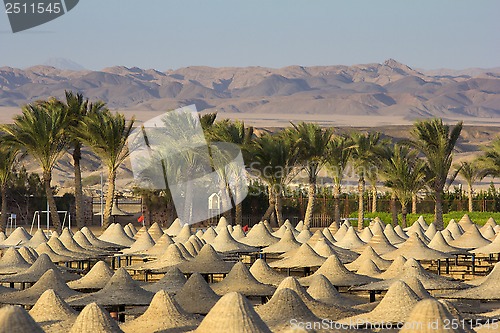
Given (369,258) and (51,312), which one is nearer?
(51,312)

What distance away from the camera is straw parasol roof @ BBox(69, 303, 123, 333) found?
41.4 ft

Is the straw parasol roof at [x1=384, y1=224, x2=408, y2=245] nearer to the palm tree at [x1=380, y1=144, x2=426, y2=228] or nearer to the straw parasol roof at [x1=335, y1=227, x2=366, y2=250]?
the straw parasol roof at [x1=335, y1=227, x2=366, y2=250]

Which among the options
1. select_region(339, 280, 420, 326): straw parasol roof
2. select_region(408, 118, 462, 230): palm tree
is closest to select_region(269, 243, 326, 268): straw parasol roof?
select_region(339, 280, 420, 326): straw parasol roof

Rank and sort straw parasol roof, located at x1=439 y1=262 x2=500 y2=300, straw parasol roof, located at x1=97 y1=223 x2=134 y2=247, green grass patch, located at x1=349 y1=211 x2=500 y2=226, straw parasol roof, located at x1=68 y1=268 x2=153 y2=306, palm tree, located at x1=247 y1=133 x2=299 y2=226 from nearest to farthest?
straw parasol roof, located at x1=68 y1=268 x2=153 y2=306 → straw parasol roof, located at x1=439 y1=262 x2=500 y2=300 → straw parasol roof, located at x1=97 y1=223 x2=134 y2=247 → palm tree, located at x1=247 y1=133 x2=299 y2=226 → green grass patch, located at x1=349 y1=211 x2=500 y2=226

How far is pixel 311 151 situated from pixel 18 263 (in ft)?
64.6

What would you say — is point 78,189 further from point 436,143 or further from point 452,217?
point 452,217

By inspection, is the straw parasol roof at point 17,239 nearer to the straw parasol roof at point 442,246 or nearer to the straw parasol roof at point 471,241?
the straw parasol roof at point 442,246

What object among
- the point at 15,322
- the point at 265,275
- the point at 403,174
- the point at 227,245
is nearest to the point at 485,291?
the point at 265,275

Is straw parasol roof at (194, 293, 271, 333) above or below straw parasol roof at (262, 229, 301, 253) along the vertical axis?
above

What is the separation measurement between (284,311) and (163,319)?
173 cm

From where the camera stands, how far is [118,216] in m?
53.6

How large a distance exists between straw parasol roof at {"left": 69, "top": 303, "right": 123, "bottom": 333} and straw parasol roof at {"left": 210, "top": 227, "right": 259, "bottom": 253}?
17084mm

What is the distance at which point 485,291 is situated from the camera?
18.9 metres

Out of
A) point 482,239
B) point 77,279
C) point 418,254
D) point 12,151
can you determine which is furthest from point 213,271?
point 12,151
